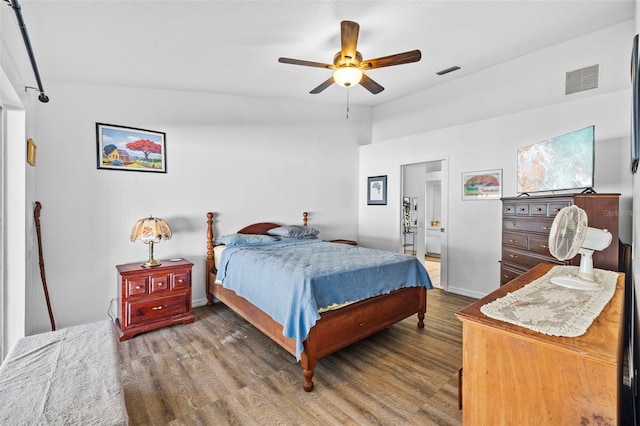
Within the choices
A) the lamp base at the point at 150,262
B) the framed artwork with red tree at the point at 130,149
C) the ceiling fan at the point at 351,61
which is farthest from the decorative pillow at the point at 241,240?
the ceiling fan at the point at 351,61

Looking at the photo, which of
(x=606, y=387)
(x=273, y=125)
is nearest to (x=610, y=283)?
(x=606, y=387)

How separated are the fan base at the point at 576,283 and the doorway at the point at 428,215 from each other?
10.2ft

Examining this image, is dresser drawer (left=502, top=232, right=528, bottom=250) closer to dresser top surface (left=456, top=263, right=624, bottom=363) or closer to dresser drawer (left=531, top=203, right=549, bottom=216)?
dresser drawer (left=531, top=203, right=549, bottom=216)

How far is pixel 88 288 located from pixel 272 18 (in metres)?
3.42

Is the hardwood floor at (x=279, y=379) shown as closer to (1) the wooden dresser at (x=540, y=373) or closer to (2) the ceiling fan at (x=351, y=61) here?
(1) the wooden dresser at (x=540, y=373)

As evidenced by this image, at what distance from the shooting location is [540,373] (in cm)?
94

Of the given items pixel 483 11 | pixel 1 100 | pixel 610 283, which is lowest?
pixel 610 283

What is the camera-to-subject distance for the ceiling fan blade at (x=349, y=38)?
A: 226cm

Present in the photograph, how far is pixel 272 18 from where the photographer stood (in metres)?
2.50

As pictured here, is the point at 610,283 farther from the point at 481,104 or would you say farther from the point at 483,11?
the point at 481,104

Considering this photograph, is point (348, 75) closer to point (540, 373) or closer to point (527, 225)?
point (527, 225)

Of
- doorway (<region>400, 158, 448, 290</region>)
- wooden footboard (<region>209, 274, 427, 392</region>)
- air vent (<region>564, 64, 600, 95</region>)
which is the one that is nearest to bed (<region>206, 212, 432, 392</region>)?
wooden footboard (<region>209, 274, 427, 392</region>)

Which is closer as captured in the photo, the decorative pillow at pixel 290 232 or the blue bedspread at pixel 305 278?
the blue bedspread at pixel 305 278

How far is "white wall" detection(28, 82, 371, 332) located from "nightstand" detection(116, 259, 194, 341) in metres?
0.48
